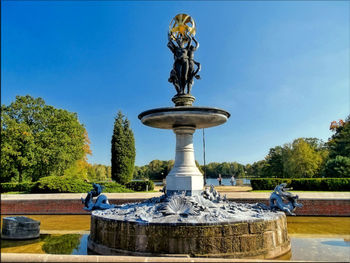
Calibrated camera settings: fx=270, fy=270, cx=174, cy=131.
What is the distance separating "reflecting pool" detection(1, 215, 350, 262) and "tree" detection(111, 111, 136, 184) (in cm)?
1875

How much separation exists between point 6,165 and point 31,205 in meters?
13.8

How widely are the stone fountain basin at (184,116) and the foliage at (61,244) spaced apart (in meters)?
4.02

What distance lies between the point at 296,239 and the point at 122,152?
2537cm

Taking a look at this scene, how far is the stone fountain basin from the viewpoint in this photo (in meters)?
7.44

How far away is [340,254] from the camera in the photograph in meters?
6.27

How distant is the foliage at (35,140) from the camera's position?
24.6 m

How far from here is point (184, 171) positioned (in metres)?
8.12

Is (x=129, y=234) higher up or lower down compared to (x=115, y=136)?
lower down

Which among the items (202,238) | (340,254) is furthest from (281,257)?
(202,238)

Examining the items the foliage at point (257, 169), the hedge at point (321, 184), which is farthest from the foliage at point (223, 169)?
the hedge at point (321, 184)

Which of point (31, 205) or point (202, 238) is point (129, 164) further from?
point (202, 238)

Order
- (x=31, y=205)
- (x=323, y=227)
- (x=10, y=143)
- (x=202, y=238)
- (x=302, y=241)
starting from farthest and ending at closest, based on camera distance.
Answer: (x=10, y=143), (x=31, y=205), (x=323, y=227), (x=302, y=241), (x=202, y=238)

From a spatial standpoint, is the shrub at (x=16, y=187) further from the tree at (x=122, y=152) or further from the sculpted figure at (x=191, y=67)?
the sculpted figure at (x=191, y=67)

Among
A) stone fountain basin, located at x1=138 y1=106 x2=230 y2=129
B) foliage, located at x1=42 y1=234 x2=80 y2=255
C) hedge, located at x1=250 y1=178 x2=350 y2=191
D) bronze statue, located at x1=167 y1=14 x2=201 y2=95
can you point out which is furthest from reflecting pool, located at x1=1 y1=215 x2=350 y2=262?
hedge, located at x1=250 y1=178 x2=350 y2=191
